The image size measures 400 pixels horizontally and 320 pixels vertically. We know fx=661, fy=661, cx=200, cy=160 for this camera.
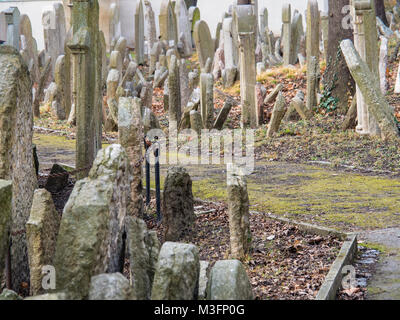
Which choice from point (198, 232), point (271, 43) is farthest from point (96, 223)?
point (271, 43)

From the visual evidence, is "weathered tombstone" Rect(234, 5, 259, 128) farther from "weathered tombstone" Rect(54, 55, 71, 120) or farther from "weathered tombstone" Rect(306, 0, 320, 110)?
"weathered tombstone" Rect(54, 55, 71, 120)

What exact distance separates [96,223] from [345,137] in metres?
8.05

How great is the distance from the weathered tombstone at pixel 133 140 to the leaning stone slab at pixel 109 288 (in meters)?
3.67

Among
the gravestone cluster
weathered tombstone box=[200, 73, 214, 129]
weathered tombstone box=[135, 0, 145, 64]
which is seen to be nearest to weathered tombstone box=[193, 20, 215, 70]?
the gravestone cluster

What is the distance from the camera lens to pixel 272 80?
1673 centimetres

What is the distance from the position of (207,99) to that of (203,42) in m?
6.80

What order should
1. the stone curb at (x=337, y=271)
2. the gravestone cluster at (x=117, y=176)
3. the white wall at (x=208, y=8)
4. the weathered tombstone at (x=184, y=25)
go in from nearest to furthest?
1. the gravestone cluster at (x=117, y=176)
2. the stone curb at (x=337, y=271)
3. the weathered tombstone at (x=184, y=25)
4. the white wall at (x=208, y=8)

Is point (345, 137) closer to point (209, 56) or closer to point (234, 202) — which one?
point (234, 202)

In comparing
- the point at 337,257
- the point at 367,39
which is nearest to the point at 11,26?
the point at 367,39

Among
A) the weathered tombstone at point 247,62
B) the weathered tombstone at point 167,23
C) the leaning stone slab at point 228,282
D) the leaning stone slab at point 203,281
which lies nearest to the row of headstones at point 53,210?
the leaning stone slab at point 203,281

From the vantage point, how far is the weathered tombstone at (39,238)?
15.6 ft

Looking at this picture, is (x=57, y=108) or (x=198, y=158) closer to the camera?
(x=198, y=158)

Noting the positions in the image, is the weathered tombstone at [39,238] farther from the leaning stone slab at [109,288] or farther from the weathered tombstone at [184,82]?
the weathered tombstone at [184,82]

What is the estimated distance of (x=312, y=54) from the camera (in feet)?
46.8
